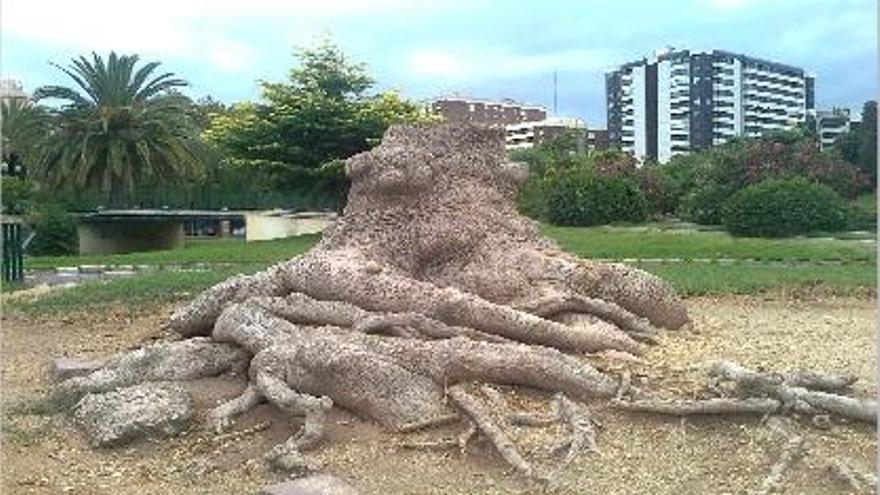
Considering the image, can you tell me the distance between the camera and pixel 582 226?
90.5 feet

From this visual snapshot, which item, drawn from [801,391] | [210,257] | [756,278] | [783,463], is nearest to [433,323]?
[801,391]

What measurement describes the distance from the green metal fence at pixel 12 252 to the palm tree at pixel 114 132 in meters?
15.8

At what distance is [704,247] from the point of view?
20438mm

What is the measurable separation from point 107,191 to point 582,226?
1515 centimetres

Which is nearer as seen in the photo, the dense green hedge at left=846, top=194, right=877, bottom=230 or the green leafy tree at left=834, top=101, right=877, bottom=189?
the dense green hedge at left=846, top=194, right=877, bottom=230

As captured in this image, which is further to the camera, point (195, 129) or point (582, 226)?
point (195, 129)

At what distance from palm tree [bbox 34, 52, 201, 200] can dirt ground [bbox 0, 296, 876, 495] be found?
2729 cm

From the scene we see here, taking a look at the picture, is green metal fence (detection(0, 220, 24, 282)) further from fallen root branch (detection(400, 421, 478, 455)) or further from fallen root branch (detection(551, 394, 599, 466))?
fallen root branch (detection(551, 394, 599, 466))

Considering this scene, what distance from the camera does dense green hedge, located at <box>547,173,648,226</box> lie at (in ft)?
90.5

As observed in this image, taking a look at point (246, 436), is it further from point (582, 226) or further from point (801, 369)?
point (582, 226)

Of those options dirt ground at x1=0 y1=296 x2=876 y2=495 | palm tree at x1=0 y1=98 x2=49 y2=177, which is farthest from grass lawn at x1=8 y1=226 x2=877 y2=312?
palm tree at x1=0 y1=98 x2=49 y2=177

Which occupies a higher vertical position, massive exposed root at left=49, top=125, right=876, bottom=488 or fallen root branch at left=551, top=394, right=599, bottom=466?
massive exposed root at left=49, top=125, right=876, bottom=488

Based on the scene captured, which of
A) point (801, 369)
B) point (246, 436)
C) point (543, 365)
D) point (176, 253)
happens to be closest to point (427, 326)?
point (543, 365)

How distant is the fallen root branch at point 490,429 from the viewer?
4961mm
